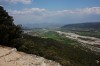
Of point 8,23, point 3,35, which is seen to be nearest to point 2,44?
point 3,35

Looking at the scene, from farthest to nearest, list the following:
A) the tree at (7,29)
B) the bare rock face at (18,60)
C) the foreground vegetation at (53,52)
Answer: the foreground vegetation at (53,52), the tree at (7,29), the bare rock face at (18,60)

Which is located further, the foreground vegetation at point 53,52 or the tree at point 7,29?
the foreground vegetation at point 53,52

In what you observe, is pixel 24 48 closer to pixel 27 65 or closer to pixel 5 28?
pixel 5 28

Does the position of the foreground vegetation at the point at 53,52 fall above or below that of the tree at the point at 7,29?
below

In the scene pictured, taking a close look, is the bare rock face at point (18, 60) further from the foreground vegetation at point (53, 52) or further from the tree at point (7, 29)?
the foreground vegetation at point (53, 52)

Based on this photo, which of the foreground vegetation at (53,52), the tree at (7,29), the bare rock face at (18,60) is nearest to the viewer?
the bare rock face at (18,60)

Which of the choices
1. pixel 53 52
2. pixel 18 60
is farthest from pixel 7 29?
pixel 53 52

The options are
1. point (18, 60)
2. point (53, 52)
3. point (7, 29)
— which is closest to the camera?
point (18, 60)

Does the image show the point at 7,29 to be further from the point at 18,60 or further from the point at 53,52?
the point at 53,52

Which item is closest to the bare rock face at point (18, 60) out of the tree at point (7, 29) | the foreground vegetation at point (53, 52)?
the tree at point (7, 29)
